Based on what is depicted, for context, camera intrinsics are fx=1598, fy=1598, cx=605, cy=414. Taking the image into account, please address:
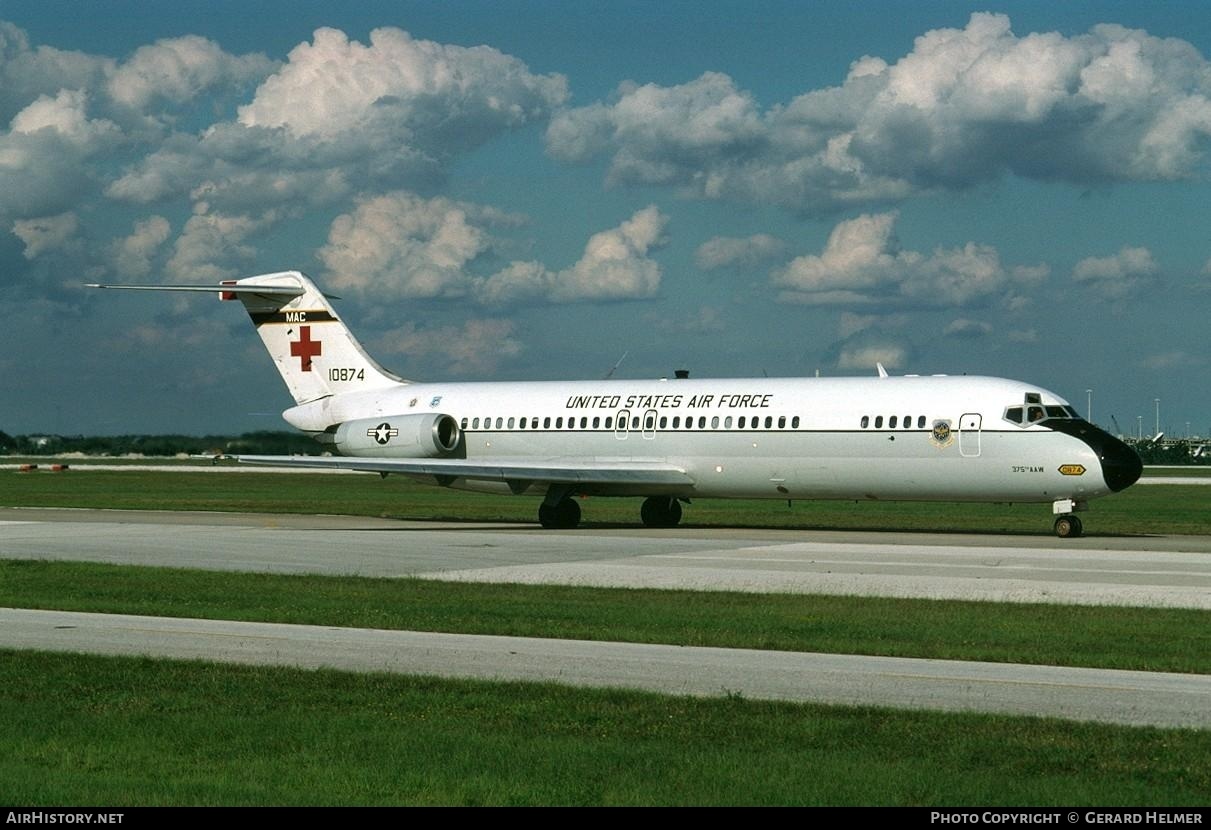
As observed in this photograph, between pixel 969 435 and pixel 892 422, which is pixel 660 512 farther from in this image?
pixel 969 435

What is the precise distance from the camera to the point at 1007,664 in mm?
14938

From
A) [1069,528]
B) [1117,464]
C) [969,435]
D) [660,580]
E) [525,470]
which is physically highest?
[969,435]

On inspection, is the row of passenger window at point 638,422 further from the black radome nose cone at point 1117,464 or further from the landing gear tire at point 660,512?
the black radome nose cone at point 1117,464

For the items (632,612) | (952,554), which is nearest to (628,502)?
(952,554)

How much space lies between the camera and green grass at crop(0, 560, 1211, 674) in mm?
16062

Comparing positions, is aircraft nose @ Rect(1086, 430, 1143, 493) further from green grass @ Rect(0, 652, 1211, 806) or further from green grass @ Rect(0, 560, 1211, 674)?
green grass @ Rect(0, 652, 1211, 806)

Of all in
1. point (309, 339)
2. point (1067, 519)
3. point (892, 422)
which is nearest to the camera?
point (1067, 519)

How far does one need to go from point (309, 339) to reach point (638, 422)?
36.9 feet

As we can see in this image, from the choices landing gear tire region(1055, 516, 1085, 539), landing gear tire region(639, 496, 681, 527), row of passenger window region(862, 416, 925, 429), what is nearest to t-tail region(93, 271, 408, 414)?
landing gear tire region(639, 496, 681, 527)

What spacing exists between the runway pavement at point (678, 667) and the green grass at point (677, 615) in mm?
644

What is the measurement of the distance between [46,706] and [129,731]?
1.40 m

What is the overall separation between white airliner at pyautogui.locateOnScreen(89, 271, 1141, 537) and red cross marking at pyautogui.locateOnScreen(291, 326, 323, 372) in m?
0.04

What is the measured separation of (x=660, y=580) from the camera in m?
23.8

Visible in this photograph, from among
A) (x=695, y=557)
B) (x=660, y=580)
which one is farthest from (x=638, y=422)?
(x=660, y=580)
